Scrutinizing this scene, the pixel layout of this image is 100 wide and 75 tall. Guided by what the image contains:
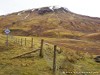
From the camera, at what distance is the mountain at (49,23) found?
369 feet

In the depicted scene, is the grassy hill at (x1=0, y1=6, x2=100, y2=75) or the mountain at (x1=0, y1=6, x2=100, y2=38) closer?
the grassy hill at (x1=0, y1=6, x2=100, y2=75)

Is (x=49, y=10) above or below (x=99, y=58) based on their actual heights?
above

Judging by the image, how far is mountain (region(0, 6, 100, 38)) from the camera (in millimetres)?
112500

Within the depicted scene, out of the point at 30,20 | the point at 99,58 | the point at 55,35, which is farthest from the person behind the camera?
the point at 30,20

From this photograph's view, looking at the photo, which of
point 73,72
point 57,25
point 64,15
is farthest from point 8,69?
point 64,15

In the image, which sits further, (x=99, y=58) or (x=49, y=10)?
(x=49, y=10)

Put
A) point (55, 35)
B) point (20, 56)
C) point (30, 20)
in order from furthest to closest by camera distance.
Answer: point (30, 20)
point (55, 35)
point (20, 56)

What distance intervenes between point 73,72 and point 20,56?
6.45 metres

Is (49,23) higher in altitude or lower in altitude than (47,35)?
higher

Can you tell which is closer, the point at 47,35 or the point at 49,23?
the point at 47,35

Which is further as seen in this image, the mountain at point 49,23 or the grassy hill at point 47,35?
the mountain at point 49,23

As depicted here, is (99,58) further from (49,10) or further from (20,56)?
(49,10)

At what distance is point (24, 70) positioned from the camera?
Result: 22.7m

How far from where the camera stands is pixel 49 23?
12838cm
